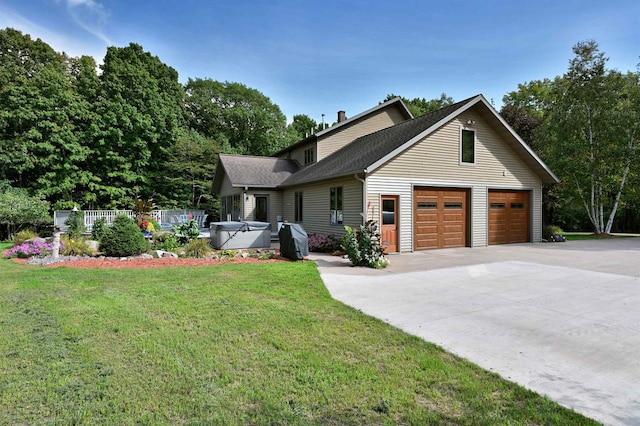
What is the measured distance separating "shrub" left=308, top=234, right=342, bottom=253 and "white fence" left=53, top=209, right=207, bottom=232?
34.9 ft

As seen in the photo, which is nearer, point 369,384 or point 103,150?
point 369,384

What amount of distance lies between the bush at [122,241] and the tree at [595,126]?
21.4 m

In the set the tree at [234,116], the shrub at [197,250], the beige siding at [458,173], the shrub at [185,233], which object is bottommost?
the shrub at [197,250]

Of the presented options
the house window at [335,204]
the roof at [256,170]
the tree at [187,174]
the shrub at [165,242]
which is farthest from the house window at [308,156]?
the tree at [187,174]

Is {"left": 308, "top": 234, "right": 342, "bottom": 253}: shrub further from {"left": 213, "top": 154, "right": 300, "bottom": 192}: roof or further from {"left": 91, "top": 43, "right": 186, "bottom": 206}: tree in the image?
{"left": 91, "top": 43, "right": 186, "bottom": 206}: tree

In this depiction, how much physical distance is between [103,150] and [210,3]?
19.1 meters

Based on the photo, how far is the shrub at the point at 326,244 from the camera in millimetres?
12108

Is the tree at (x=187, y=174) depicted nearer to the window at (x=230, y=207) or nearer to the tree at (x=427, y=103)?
the window at (x=230, y=207)

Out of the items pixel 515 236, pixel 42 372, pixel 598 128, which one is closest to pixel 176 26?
pixel 42 372

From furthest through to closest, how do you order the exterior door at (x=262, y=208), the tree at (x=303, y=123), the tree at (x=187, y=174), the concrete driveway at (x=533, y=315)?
the tree at (x=303, y=123)
the tree at (x=187, y=174)
the exterior door at (x=262, y=208)
the concrete driveway at (x=533, y=315)

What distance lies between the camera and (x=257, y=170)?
19312 millimetres

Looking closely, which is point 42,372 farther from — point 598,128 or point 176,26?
point 598,128

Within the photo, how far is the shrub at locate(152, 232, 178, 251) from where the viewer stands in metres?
11.4

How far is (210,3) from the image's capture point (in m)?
10.4
